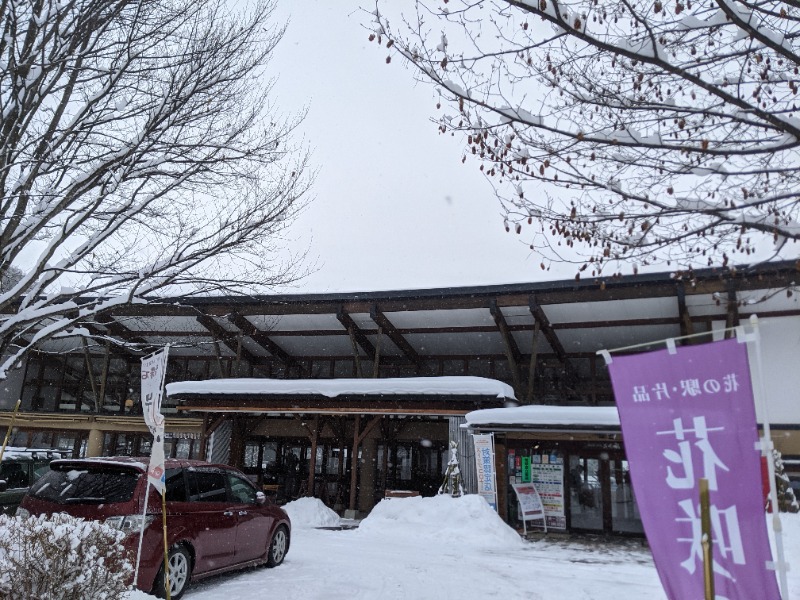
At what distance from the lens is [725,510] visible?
10.2ft

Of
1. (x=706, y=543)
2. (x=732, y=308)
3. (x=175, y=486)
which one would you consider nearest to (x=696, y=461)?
(x=706, y=543)

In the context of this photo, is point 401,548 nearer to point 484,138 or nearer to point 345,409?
point 345,409

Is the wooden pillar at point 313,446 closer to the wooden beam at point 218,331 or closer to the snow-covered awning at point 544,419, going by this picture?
the wooden beam at point 218,331

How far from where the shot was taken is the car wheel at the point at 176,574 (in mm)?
6141

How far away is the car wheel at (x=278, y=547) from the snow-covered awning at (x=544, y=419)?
6304 millimetres

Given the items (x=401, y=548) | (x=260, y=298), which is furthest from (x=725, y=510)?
(x=260, y=298)

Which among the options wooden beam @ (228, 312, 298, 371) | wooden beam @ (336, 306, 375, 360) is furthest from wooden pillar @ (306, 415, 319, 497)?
wooden beam @ (228, 312, 298, 371)

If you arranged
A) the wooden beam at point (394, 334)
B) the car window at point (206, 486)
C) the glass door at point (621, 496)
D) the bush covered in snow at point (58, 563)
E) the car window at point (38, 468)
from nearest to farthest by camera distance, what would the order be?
the bush covered in snow at point (58, 563)
the car window at point (206, 486)
the car window at point (38, 468)
the glass door at point (621, 496)
the wooden beam at point (394, 334)

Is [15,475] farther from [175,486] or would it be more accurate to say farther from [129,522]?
[129,522]

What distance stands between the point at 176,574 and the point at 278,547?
2.48 meters

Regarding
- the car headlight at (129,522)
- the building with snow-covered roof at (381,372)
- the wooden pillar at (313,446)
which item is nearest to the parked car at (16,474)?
the building with snow-covered roof at (381,372)

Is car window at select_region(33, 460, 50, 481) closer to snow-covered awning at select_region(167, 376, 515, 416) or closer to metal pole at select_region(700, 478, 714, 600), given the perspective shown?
snow-covered awning at select_region(167, 376, 515, 416)

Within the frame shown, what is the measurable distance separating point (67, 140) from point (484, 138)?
5241 mm

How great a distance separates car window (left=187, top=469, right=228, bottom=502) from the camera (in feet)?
23.4
